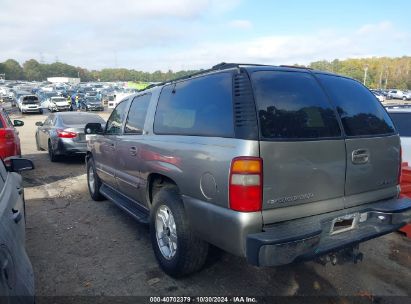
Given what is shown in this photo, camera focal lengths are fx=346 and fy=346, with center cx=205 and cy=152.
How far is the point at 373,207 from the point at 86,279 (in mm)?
2904

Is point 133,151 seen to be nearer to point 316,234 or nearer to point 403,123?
point 316,234

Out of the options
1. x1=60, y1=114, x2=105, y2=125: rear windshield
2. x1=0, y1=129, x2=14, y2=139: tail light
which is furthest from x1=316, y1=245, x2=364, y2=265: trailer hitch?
x1=60, y1=114, x2=105, y2=125: rear windshield

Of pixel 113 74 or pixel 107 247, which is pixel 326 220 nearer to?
pixel 107 247

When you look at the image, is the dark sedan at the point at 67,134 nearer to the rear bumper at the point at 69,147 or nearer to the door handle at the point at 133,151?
the rear bumper at the point at 69,147

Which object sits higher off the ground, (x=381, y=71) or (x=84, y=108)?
(x=381, y=71)

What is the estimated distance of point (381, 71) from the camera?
111 metres

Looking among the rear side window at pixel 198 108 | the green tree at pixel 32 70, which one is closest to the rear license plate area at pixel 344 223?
the rear side window at pixel 198 108

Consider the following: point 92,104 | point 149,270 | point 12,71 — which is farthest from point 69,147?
point 12,71

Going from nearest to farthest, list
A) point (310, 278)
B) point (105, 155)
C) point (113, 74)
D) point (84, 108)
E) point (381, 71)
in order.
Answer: point (310, 278)
point (105, 155)
point (84, 108)
point (381, 71)
point (113, 74)

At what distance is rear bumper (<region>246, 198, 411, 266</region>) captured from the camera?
246 cm

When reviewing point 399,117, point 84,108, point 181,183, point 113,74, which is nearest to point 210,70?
point 181,183

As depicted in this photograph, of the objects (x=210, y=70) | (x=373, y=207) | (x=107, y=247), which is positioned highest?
(x=210, y=70)

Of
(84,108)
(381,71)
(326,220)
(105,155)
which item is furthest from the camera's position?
(381,71)

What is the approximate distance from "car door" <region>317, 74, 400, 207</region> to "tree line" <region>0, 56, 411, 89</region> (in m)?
68.2
